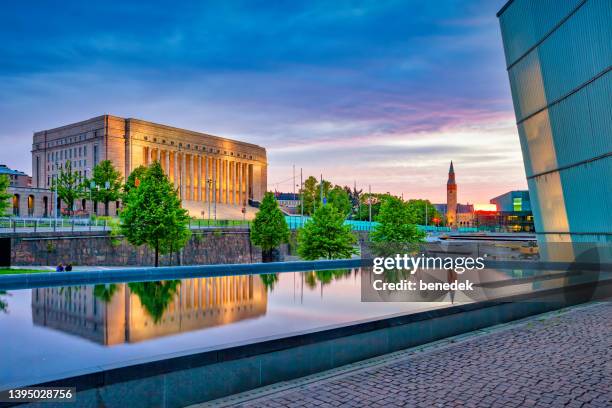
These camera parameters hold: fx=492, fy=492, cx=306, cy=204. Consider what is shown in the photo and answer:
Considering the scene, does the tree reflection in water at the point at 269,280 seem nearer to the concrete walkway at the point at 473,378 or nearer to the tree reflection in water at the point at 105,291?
the tree reflection in water at the point at 105,291

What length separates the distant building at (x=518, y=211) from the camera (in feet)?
380

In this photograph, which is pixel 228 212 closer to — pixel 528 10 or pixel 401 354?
pixel 528 10

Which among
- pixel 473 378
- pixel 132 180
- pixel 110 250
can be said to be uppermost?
pixel 132 180

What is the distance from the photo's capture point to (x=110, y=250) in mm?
42250

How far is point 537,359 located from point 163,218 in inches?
1318

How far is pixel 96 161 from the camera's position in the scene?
95.7 metres

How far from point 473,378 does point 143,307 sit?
767cm

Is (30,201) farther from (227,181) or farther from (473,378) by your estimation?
(473,378)

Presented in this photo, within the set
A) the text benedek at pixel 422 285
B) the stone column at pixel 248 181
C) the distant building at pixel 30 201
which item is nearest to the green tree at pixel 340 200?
the stone column at pixel 248 181

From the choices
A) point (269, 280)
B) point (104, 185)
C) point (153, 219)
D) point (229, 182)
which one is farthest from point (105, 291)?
point (229, 182)

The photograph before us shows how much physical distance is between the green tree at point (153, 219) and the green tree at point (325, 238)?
402 inches

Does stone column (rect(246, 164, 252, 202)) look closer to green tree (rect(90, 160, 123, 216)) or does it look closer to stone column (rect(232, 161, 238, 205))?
stone column (rect(232, 161, 238, 205))

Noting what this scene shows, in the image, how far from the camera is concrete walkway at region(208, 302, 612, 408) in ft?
21.9

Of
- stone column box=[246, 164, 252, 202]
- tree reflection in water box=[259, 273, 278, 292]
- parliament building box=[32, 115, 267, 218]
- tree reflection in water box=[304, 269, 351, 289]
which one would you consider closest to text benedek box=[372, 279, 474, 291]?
tree reflection in water box=[304, 269, 351, 289]
